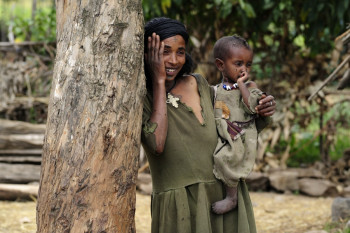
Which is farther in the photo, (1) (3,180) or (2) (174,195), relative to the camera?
(1) (3,180)

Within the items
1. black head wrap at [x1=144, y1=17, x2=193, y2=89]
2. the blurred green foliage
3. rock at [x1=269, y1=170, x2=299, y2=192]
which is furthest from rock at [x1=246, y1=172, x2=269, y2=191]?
black head wrap at [x1=144, y1=17, x2=193, y2=89]

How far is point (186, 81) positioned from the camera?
2.41 m

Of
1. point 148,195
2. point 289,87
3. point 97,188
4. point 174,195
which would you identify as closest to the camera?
point 97,188

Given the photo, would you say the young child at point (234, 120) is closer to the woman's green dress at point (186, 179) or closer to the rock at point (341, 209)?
the woman's green dress at point (186, 179)

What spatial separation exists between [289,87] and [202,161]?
4.86m

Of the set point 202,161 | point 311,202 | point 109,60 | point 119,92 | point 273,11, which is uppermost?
point 273,11

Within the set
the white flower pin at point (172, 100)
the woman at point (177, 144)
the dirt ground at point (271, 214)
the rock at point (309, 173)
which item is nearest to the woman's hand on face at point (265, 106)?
the woman at point (177, 144)

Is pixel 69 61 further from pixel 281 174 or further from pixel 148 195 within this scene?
pixel 281 174

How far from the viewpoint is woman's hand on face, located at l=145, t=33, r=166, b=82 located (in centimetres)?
216

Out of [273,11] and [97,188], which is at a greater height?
[273,11]

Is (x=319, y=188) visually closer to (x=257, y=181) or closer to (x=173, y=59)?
(x=257, y=181)

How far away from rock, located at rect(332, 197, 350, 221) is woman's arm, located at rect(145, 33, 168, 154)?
116 inches

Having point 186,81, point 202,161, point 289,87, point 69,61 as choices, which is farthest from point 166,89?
point 289,87

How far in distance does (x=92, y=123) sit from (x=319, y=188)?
15.9 feet
